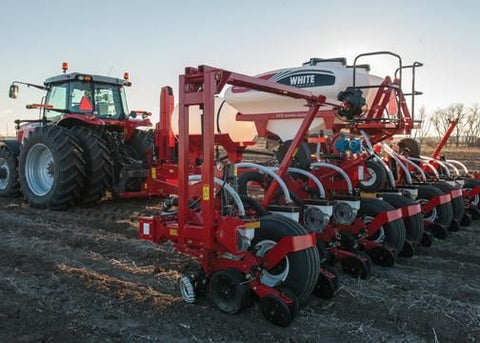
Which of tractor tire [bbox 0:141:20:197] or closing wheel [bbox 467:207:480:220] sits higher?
tractor tire [bbox 0:141:20:197]

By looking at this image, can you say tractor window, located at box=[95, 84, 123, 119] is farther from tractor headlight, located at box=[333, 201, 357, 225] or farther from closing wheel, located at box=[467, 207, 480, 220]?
closing wheel, located at box=[467, 207, 480, 220]

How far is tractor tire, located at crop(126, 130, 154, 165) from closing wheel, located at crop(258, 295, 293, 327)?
5.24m

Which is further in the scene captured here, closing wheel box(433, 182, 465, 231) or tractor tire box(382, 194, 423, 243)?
closing wheel box(433, 182, 465, 231)

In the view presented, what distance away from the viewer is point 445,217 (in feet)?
20.6

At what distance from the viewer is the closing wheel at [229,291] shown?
3285 mm

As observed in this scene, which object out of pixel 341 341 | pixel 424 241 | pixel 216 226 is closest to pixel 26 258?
pixel 216 226

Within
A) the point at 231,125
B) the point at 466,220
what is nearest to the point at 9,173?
the point at 231,125

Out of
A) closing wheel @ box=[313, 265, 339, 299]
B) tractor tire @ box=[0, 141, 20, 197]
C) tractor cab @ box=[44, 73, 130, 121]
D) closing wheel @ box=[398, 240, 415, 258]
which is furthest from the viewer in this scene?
tractor tire @ box=[0, 141, 20, 197]

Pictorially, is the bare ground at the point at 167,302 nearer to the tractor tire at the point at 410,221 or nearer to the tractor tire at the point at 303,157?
the tractor tire at the point at 410,221

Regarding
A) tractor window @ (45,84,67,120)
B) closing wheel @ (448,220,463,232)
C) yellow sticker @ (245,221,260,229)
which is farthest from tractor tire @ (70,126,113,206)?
closing wheel @ (448,220,463,232)

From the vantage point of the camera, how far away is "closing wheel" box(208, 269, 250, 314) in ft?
10.8

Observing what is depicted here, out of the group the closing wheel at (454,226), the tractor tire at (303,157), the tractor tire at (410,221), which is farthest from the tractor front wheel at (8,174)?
the closing wheel at (454,226)

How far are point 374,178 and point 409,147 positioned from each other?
2.99 meters

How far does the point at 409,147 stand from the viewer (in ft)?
26.5
